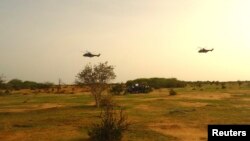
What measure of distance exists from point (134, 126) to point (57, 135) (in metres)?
4.94

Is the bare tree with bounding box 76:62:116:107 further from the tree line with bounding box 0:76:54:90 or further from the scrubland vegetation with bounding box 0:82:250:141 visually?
the tree line with bounding box 0:76:54:90

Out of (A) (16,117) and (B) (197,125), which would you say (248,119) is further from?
(A) (16,117)

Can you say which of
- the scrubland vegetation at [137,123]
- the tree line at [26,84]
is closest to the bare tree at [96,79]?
the scrubland vegetation at [137,123]

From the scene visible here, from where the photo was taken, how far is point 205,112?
103ft

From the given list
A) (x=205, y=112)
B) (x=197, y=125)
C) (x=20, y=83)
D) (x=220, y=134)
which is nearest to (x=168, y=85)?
(x=20, y=83)

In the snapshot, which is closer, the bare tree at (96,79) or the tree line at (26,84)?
the bare tree at (96,79)

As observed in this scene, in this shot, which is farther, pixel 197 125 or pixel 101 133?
pixel 197 125

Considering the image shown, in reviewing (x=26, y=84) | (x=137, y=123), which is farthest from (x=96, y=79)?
(x=26, y=84)

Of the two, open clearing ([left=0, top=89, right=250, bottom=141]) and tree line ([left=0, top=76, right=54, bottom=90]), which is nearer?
open clearing ([left=0, top=89, right=250, bottom=141])

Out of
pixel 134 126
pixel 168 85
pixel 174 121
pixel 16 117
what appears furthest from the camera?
pixel 168 85

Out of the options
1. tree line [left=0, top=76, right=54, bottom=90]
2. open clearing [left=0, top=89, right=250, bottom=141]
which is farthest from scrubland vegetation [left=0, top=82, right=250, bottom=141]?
tree line [left=0, top=76, right=54, bottom=90]

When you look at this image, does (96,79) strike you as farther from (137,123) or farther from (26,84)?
(26,84)

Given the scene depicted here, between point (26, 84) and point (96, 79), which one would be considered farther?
point (26, 84)

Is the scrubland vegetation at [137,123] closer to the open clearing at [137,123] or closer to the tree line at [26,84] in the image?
the open clearing at [137,123]
